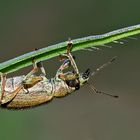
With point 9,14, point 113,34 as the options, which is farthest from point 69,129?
point 113,34

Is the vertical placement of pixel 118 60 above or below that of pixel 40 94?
above

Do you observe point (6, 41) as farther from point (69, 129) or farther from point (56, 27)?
point (69, 129)

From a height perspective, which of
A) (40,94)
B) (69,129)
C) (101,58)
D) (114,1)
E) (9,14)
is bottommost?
(40,94)

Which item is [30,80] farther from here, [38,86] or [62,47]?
[62,47]

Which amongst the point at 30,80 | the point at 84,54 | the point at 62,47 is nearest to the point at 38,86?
the point at 30,80

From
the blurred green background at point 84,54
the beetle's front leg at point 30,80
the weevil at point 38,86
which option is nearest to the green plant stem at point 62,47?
the weevil at point 38,86

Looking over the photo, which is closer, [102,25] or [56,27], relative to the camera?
[102,25]
